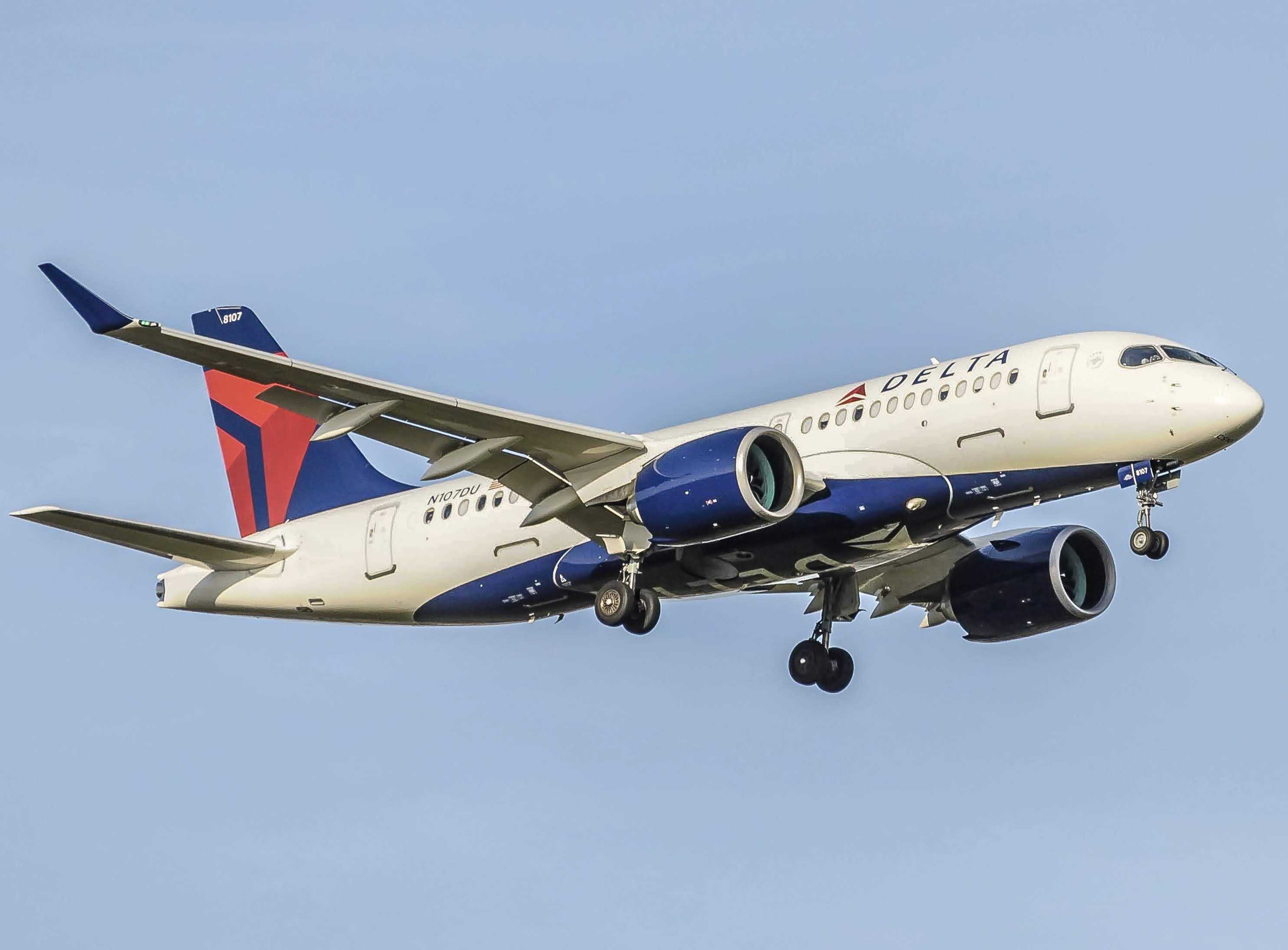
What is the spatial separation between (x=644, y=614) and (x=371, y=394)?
7.02 meters

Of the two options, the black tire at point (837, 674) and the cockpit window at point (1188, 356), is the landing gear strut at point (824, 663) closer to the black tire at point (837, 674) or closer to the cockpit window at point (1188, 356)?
the black tire at point (837, 674)

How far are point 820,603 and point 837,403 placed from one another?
622 centimetres

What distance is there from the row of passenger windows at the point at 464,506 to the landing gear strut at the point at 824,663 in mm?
7096

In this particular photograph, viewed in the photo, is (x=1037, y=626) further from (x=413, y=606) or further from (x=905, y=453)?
(x=413, y=606)

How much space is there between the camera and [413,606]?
41375 millimetres

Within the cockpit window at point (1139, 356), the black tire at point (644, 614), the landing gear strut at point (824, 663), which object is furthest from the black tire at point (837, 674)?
the cockpit window at point (1139, 356)

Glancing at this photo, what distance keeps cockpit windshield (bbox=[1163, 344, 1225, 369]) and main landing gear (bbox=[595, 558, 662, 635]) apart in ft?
34.5

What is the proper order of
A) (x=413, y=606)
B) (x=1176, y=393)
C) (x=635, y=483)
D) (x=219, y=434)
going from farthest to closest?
(x=219, y=434), (x=413, y=606), (x=635, y=483), (x=1176, y=393)

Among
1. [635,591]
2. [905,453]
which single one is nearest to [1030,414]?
[905,453]

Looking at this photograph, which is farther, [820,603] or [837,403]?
[820,603]

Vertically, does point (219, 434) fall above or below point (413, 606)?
above

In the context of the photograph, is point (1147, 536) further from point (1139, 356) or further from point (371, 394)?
point (371, 394)

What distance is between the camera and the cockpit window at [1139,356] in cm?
3484

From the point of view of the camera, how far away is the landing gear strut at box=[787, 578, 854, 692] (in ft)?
139
